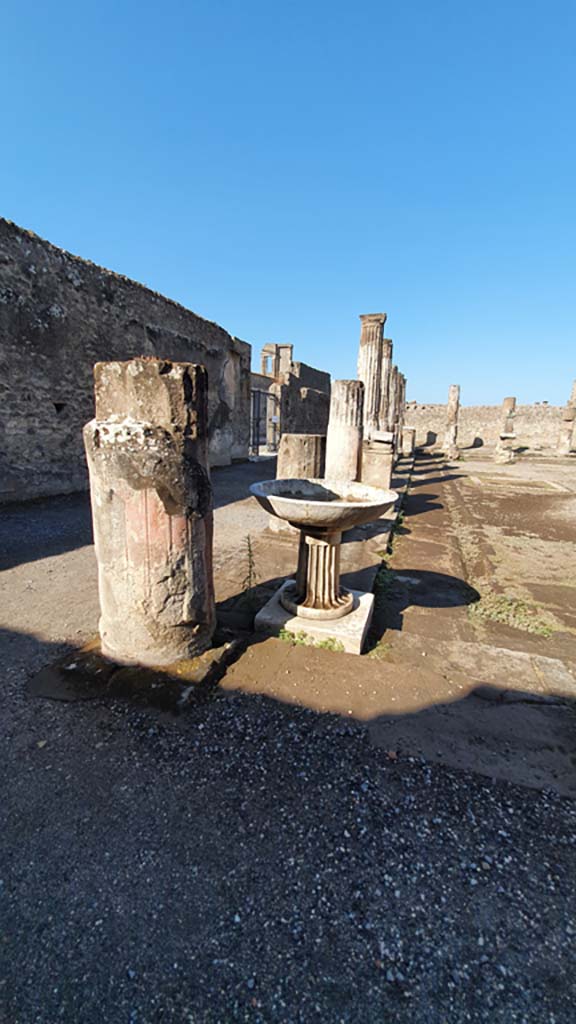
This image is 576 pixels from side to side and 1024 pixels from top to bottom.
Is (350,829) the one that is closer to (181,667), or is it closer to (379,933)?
(379,933)

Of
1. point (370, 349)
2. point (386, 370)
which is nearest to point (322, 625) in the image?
point (370, 349)

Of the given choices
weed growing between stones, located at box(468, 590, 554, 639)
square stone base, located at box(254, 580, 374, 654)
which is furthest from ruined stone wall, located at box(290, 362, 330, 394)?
square stone base, located at box(254, 580, 374, 654)

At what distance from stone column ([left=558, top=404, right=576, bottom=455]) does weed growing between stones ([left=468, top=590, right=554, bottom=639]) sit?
71.2ft

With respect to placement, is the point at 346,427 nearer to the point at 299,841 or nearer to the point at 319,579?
the point at 319,579

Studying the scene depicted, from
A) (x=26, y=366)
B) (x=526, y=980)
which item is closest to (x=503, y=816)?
(x=526, y=980)

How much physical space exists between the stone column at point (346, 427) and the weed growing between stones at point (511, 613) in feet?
11.4

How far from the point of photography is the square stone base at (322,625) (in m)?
2.99

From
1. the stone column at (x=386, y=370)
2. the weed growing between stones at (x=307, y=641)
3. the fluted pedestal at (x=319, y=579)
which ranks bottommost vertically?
the weed growing between stones at (x=307, y=641)

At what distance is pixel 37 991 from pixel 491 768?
73.6 inches

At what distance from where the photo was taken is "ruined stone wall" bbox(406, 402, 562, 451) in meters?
30.2

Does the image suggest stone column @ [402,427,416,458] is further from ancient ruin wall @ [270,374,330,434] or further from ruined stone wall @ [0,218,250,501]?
ruined stone wall @ [0,218,250,501]

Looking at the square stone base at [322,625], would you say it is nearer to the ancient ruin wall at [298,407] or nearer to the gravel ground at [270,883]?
the gravel ground at [270,883]

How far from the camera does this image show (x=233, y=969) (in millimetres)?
1255

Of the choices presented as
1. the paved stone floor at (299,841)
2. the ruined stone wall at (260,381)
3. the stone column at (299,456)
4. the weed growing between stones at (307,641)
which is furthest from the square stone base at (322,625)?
the ruined stone wall at (260,381)
